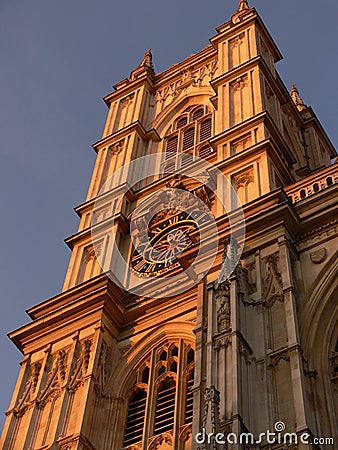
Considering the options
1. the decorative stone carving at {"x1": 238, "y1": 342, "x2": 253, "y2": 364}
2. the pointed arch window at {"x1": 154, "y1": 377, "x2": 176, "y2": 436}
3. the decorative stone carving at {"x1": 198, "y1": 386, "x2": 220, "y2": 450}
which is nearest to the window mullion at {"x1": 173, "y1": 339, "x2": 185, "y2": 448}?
the pointed arch window at {"x1": 154, "y1": 377, "x2": 176, "y2": 436}

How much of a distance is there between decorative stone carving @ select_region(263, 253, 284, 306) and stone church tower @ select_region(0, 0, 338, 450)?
36 millimetres

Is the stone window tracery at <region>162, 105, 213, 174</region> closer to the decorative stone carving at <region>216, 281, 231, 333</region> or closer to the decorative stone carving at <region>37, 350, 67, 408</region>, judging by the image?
the decorative stone carving at <region>37, 350, 67, 408</region>

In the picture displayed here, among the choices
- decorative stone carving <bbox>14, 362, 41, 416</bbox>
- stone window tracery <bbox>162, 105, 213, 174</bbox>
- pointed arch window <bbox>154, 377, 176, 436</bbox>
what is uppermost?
stone window tracery <bbox>162, 105, 213, 174</bbox>

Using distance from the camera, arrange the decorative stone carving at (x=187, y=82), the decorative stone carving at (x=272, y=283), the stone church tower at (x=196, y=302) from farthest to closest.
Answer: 1. the decorative stone carving at (x=187, y=82)
2. the decorative stone carving at (x=272, y=283)
3. the stone church tower at (x=196, y=302)

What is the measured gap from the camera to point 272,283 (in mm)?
19547

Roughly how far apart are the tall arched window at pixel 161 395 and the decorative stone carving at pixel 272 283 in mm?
2938

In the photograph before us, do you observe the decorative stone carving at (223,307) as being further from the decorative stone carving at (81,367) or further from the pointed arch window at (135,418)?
the decorative stone carving at (81,367)

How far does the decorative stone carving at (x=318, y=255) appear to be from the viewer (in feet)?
64.5

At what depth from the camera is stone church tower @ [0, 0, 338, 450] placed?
1680cm

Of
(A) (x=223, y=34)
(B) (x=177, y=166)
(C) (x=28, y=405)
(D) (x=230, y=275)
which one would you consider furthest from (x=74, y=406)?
(A) (x=223, y=34)

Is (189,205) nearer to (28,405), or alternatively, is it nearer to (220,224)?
(220,224)

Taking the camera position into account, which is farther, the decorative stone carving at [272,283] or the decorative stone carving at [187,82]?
the decorative stone carving at [187,82]

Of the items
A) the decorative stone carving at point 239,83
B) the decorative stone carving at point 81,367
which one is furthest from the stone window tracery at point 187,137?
the decorative stone carving at point 81,367

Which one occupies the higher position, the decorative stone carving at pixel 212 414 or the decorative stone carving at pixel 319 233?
the decorative stone carving at pixel 319 233
